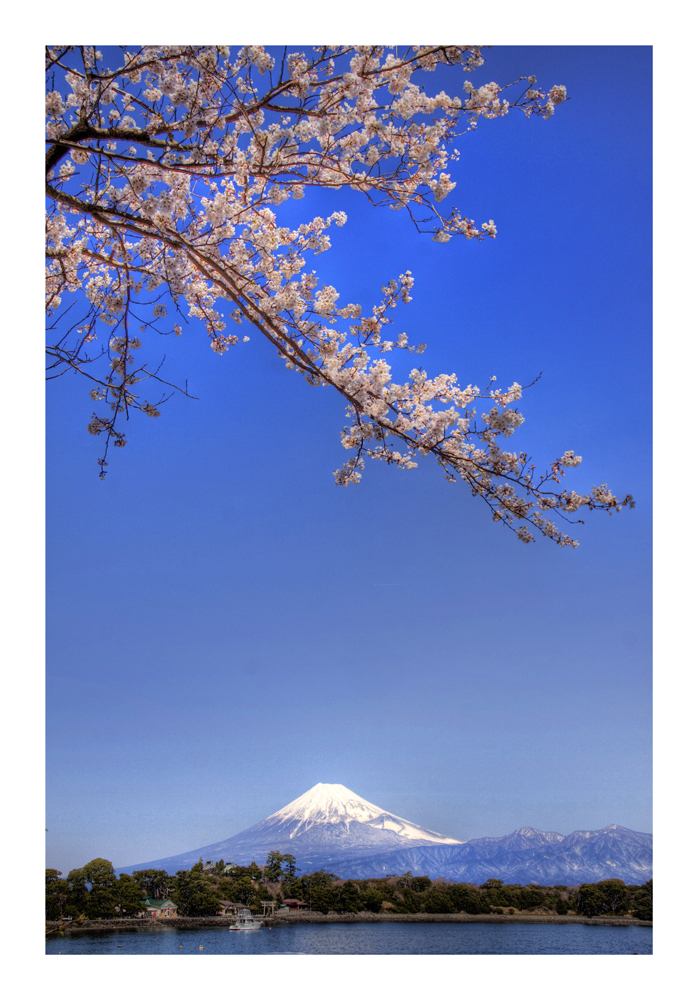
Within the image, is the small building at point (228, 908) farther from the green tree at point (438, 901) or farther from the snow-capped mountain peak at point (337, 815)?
the green tree at point (438, 901)

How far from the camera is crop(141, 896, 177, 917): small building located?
9.60 ft

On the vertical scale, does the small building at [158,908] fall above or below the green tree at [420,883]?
above

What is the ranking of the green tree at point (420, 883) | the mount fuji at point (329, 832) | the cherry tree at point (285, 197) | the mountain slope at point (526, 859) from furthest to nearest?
the mount fuji at point (329, 832)
the green tree at point (420, 883)
the mountain slope at point (526, 859)
the cherry tree at point (285, 197)

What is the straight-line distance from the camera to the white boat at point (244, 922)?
2.89 meters

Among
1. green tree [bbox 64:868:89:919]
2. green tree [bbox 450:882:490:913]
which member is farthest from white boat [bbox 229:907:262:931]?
green tree [bbox 450:882:490:913]

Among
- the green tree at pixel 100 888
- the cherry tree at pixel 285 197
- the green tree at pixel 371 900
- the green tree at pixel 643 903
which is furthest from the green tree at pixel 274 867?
the cherry tree at pixel 285 197

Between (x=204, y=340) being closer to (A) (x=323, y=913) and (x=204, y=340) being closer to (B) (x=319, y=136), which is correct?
(B) (x=319, y=136)

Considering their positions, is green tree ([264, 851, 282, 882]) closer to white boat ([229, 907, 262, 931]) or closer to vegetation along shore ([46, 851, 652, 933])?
vegetation along shore ([46, 851, 652, 933])

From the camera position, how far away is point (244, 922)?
9.67 ft

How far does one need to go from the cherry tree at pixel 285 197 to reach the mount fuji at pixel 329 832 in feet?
6.89

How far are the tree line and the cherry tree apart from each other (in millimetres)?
2117

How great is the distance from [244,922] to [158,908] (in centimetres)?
44
